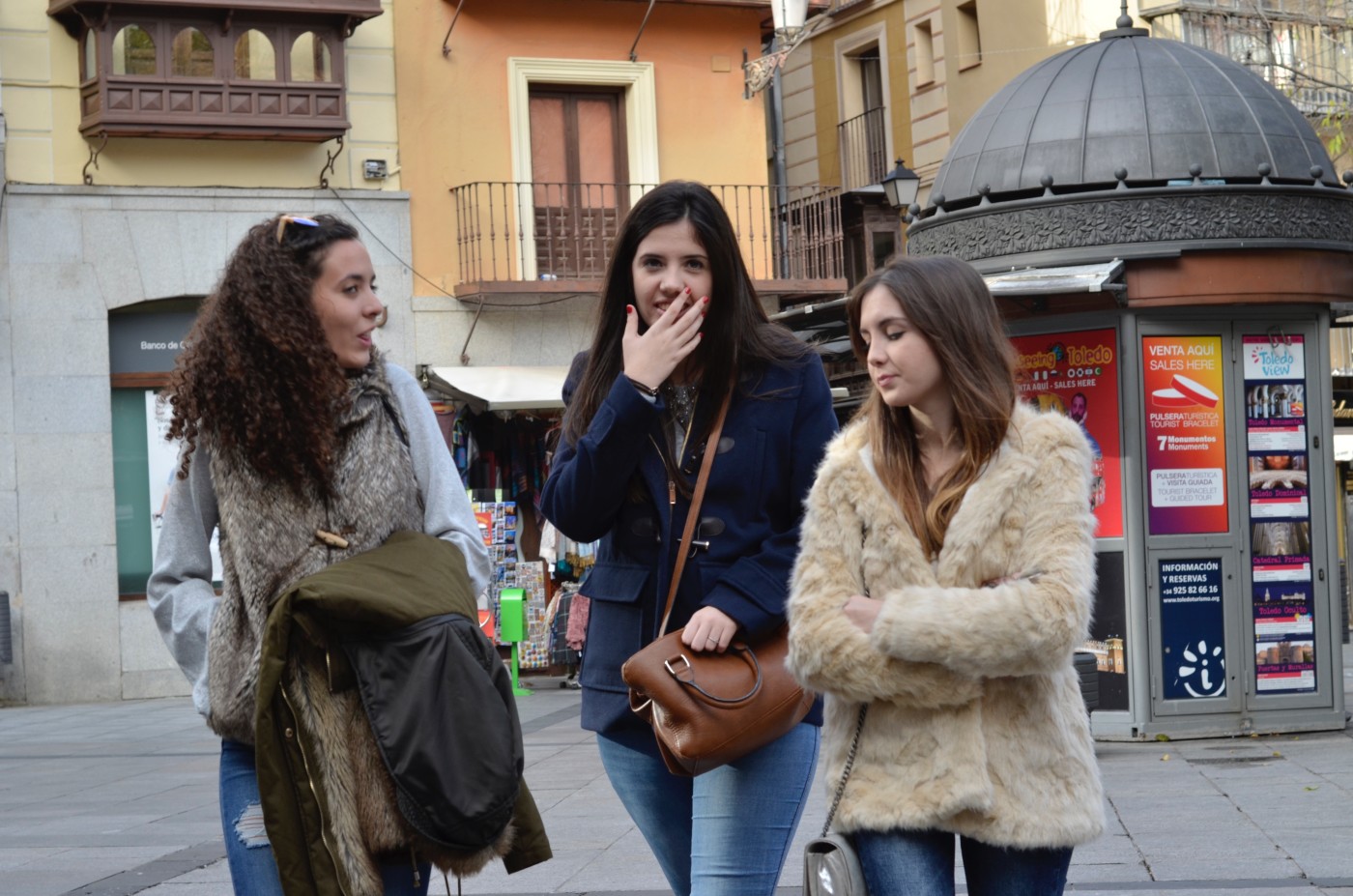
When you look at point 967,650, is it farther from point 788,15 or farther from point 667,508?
point 788,15

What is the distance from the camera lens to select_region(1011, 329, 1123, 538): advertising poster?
10.1m

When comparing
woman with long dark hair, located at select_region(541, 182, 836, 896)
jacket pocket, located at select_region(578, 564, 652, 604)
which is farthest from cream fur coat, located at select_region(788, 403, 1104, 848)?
jacket pocket, located at select_region(578, 564, 652, 604)

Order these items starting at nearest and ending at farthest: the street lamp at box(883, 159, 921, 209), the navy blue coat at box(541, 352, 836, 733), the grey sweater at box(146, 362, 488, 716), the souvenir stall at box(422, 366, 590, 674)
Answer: the grey sweater at box(146, 362, 488, 716) → the navy blue coat at box(541, 352, 836, 733) → the souvenir stall at box(422, 366, 590, 674) → the street lamp at box(883, 159, 921, 209)

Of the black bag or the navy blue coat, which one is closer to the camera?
the black bag

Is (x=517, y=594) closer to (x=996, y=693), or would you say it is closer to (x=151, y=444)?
(x=151, y=444)

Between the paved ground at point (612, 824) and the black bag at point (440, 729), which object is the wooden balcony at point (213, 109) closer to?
the paved ground at point (612, 824)

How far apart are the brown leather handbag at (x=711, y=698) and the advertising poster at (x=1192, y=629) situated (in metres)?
7.27

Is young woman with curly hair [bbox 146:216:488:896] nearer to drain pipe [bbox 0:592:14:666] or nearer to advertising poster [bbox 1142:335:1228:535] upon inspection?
advertising poster [bbox 1142:335:1228:535]

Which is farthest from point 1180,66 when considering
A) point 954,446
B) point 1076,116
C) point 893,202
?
point 954,446

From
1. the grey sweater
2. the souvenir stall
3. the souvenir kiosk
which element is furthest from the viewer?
the souvenir stall

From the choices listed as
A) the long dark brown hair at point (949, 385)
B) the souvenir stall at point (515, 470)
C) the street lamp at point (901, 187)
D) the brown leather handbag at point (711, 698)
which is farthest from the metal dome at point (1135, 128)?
the brown leather handbag at point (711, 698)

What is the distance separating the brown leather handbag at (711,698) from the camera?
3.20m

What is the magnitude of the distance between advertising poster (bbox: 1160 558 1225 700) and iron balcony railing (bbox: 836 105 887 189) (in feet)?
55.0

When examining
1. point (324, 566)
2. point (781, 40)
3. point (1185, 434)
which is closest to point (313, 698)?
point (324, 566)
